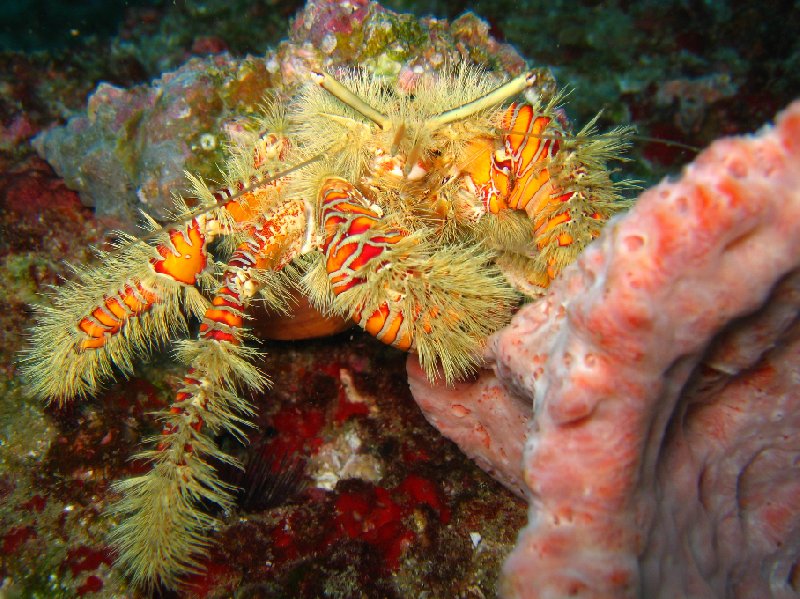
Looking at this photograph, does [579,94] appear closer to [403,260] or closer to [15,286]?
[403,260]

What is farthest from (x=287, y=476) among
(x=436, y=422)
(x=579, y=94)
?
(x=579, y=94)

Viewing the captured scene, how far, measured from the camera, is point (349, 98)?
240 centimetres

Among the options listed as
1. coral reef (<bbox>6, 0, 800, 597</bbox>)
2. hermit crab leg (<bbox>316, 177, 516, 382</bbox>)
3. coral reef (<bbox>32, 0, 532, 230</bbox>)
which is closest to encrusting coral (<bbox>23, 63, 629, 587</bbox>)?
hermit crab leg (<bbox>316, 177, 516, 382</bbox>)

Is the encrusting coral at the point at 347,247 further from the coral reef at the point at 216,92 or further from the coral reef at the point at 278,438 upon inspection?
the coral reef at the point at 216,92

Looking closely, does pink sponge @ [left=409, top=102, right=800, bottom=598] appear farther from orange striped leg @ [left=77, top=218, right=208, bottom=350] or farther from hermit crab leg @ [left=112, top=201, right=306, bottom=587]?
orange striped leg @ [left=77, top=218, right=208, bottom=350]

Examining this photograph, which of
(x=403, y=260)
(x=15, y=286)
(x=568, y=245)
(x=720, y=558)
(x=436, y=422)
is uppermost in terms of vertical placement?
(x=568, y=245)

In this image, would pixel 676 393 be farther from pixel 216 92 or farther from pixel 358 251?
pixel 216 92

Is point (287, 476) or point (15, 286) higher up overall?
point (287, 476)

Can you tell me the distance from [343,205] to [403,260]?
0.45 metres

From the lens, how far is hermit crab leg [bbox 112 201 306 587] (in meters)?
2.42

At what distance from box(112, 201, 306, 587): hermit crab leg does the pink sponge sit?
4.83 feet

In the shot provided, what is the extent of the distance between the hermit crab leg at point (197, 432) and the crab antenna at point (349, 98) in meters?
0.67

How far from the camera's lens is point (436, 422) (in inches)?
117

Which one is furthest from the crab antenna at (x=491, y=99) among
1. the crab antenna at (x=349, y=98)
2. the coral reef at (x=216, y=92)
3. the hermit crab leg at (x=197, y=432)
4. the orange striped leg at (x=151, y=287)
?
the orange striped leg at (x=151, y=287)
